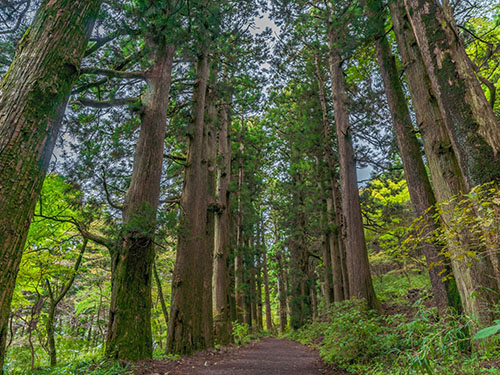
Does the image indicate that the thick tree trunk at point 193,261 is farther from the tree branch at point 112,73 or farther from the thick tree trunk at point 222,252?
the tree branch at point 112,73

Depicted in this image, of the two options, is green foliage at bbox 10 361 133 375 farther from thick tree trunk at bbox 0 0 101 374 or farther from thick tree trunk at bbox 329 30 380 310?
thick tree trunk at bbox 329 30 380 310

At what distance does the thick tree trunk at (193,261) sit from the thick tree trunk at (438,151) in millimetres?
4505

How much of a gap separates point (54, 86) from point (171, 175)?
25.8 ft

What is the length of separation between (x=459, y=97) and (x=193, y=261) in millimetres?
6048

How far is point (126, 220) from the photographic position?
488 centimetres

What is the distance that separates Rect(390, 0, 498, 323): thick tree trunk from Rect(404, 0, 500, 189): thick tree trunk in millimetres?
325

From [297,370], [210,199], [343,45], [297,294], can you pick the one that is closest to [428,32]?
[343,45]

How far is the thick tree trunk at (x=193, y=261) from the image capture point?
640 cm

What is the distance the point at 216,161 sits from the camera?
1047 centimetres

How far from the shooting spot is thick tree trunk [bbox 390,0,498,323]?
348 centimetres

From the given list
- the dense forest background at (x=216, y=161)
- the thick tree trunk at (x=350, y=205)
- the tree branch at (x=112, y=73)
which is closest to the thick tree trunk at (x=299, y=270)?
the dense forest background at (x=216, y=161)

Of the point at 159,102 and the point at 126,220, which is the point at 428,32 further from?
the point at 126,220

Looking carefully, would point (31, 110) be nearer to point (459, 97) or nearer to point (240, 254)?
point (459, 97)

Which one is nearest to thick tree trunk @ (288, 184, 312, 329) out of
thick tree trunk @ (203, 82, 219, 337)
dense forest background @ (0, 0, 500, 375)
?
dense forest background @ (0, 0, 500, 375)
